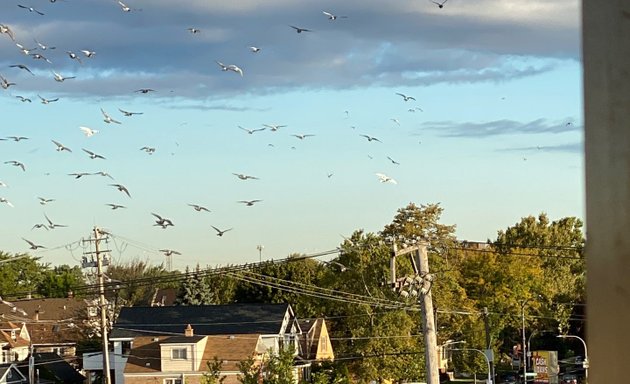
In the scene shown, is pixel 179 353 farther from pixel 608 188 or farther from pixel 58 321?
pixel 608 188

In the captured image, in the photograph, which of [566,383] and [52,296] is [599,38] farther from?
[52,296]

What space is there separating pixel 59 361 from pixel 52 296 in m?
40.5

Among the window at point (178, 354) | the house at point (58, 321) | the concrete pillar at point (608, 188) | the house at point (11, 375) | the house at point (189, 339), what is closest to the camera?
the concrete pillar at point (608, 188)

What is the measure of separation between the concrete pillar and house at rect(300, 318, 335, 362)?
73.7 meters

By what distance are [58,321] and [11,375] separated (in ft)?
66.5

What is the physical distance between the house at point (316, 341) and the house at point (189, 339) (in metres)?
0.81

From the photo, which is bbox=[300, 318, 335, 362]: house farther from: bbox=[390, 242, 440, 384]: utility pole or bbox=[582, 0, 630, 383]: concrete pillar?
bbox=[582, 0, 630, 383]: concrete pillar

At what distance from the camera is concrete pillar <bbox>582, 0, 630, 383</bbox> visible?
1045 millimetres

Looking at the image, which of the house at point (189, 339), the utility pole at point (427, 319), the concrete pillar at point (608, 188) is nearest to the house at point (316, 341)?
the house at point (189, 339)

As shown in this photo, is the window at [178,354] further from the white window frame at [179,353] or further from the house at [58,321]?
the house at [58,321]

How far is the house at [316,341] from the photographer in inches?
2950

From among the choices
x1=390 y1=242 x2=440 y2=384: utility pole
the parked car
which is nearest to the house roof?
the parked car

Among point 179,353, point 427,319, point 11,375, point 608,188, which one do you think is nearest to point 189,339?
point 179,353

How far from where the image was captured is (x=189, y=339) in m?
65.6
